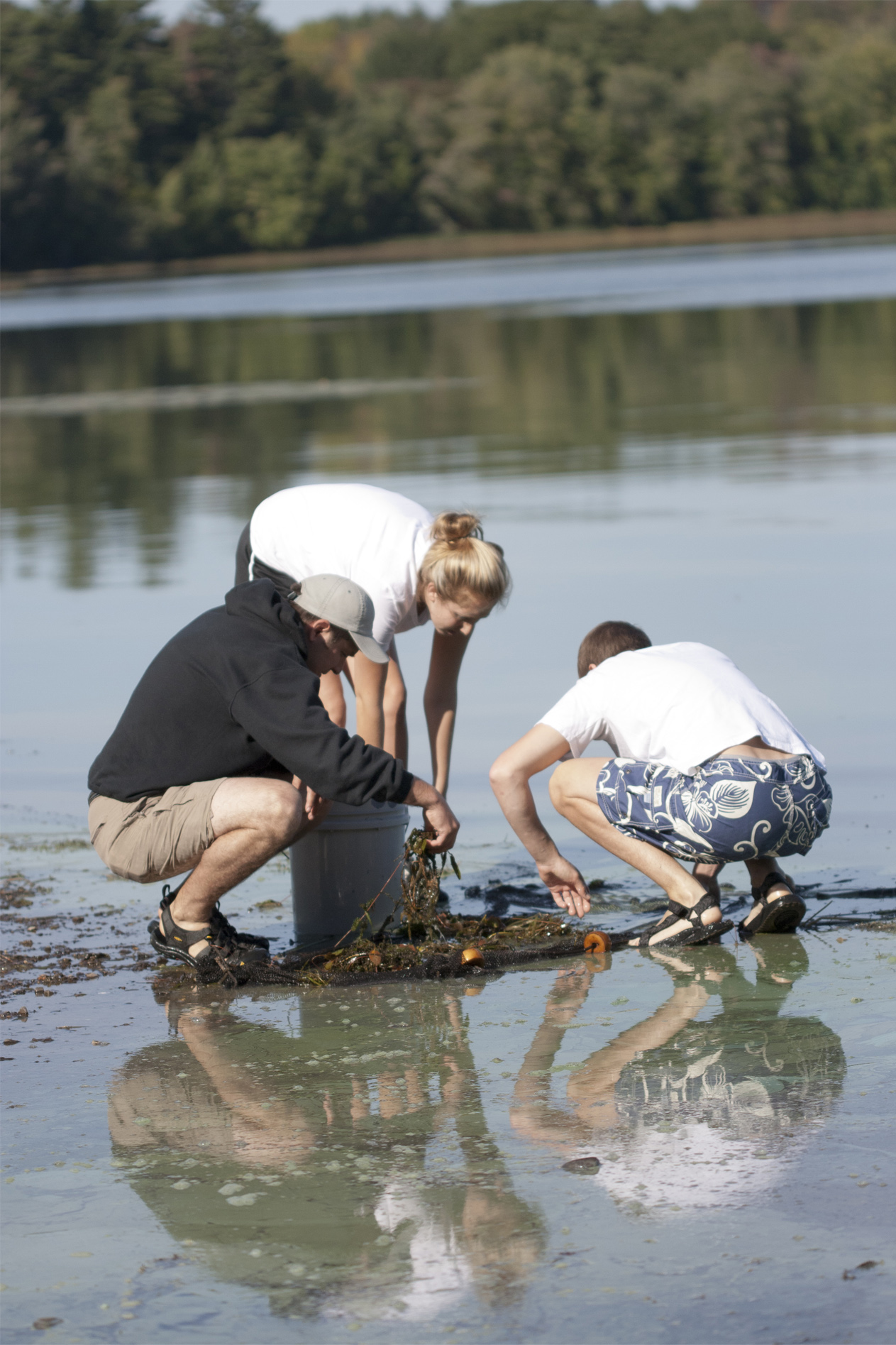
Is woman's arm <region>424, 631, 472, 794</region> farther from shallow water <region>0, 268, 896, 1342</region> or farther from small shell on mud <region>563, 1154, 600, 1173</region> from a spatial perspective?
small shell on mud <region>563, 1154, 600, 1173</region>

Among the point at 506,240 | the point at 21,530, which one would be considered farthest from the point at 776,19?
the point at 21,530

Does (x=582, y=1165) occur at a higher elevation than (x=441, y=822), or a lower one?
lower

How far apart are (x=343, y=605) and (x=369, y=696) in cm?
108

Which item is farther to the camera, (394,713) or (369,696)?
(394,713)

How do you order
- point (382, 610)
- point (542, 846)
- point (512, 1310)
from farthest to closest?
1. point (382, 610)
2. point (542, 846)
3. point (512, 1310)

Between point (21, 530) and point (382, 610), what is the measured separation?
9.90 meters

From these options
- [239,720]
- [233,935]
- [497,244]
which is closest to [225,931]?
[233,935]

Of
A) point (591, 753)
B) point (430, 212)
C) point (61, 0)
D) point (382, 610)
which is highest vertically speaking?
point (61, 0)

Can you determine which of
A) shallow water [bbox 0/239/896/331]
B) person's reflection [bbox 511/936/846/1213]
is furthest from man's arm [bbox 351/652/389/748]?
shallow water [bbox 0/239/896/331]

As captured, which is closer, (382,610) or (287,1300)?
Result: (287,1300)

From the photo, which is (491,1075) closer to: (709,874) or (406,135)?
(709,874)

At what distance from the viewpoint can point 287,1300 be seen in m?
3.18

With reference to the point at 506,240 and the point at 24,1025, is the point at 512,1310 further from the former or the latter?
the point at 506,240

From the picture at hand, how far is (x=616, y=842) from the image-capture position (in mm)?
5289
